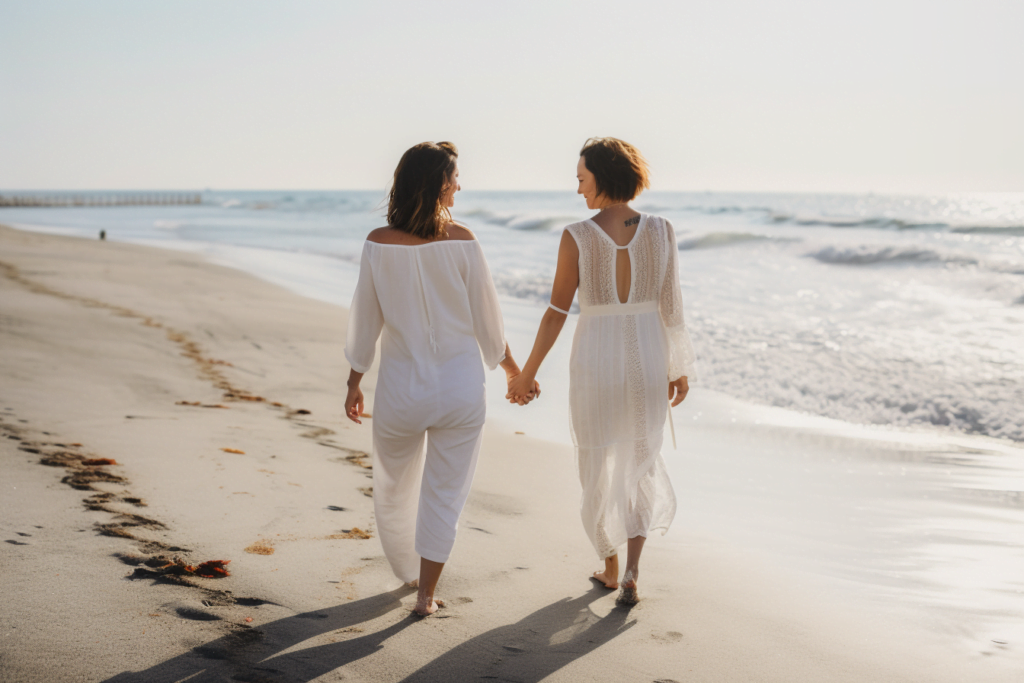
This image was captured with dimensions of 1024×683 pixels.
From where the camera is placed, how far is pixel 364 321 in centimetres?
282

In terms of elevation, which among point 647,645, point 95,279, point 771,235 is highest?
point 771,235

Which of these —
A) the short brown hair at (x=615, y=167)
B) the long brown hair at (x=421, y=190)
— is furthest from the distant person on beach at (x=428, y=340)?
the short brown hair at (x=615, y=167)

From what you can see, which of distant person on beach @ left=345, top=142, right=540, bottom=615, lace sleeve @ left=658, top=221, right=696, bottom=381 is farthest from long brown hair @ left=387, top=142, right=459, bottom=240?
lace sleeve @ left=658, top=221, right=696, bottom=381

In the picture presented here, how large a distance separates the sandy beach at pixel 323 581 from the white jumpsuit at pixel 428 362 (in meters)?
0.41

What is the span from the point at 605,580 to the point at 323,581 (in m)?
1.19

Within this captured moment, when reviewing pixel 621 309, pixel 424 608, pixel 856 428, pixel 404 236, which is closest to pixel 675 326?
pixel 621 309

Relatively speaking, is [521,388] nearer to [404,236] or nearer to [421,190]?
[404,236]

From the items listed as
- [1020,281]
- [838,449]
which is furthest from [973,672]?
[1020,281]

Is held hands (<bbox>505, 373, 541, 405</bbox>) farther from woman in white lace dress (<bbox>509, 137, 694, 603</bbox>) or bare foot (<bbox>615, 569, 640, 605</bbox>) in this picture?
bare foot (<bbox>615, 569, 640, 605</bbox>)

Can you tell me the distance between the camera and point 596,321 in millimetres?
3092

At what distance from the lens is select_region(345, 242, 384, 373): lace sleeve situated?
2.76 meters

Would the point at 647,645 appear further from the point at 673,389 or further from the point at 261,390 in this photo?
the point at 261,390

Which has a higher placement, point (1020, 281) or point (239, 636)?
point (1020, 281)

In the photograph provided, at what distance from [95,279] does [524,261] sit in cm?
1033
